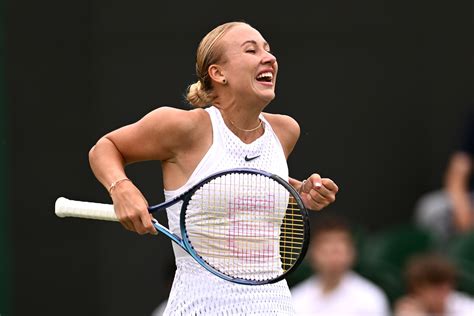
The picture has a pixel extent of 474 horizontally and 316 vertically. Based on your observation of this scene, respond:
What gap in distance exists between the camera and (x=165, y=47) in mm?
8203

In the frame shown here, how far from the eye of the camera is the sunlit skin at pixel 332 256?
703cm

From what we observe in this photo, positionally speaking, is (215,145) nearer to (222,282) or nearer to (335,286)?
(222,282)

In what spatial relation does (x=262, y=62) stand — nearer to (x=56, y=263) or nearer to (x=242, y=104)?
(x=242, y=104)

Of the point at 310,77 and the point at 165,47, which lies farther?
the point at 310,77

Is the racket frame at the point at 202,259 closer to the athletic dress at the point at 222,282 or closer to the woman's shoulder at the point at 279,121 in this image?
the athletic dress at the point at 222,282

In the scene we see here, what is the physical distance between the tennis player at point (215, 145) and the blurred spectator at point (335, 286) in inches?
117

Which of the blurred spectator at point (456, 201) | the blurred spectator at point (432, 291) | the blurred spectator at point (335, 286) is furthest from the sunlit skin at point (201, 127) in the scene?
the blurred spectator at point (456, 201)

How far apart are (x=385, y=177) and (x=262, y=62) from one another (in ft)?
17.5

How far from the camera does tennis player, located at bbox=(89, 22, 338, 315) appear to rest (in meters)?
3.89

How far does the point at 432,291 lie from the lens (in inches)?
259

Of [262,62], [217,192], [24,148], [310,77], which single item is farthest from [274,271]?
[310,77]

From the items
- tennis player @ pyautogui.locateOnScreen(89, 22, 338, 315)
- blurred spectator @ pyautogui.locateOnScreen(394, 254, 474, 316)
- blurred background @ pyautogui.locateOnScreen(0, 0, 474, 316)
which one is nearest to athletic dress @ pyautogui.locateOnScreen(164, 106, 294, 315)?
tennis player @ pyautogui.locateOnScreen(89, 22, 338, 315)

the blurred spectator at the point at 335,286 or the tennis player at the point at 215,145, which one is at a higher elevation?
the tennis player at the point at 215,145

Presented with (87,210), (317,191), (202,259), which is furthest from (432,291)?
(87,210)
